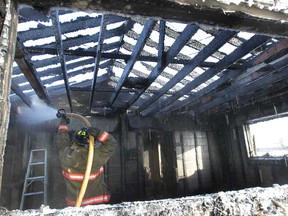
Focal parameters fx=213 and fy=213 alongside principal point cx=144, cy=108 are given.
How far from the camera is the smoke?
6246 mm

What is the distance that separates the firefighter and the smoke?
8.42 ft

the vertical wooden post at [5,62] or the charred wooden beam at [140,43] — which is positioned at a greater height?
the charred wooden beam at [140,43]

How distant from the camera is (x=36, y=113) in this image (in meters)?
6.46

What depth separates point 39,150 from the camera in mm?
6336

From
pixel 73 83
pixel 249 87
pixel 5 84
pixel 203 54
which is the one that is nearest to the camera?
pixel 5 84

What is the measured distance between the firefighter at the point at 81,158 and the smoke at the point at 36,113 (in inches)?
101

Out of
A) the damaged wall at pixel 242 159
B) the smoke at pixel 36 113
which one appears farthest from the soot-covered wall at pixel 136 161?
the damaged wall at pixel 242 159

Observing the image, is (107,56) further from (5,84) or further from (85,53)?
(5,84)

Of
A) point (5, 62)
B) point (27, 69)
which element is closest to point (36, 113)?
point (27, 69)

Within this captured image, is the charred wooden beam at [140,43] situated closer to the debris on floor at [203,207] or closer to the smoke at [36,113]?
the debris on floor at [203,207]

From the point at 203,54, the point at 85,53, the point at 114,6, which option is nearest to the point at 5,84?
the point at 114,6

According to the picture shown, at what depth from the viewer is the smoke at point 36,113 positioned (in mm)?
6246

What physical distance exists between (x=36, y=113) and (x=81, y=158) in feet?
11.2

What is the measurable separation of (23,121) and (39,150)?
3.29 feet
